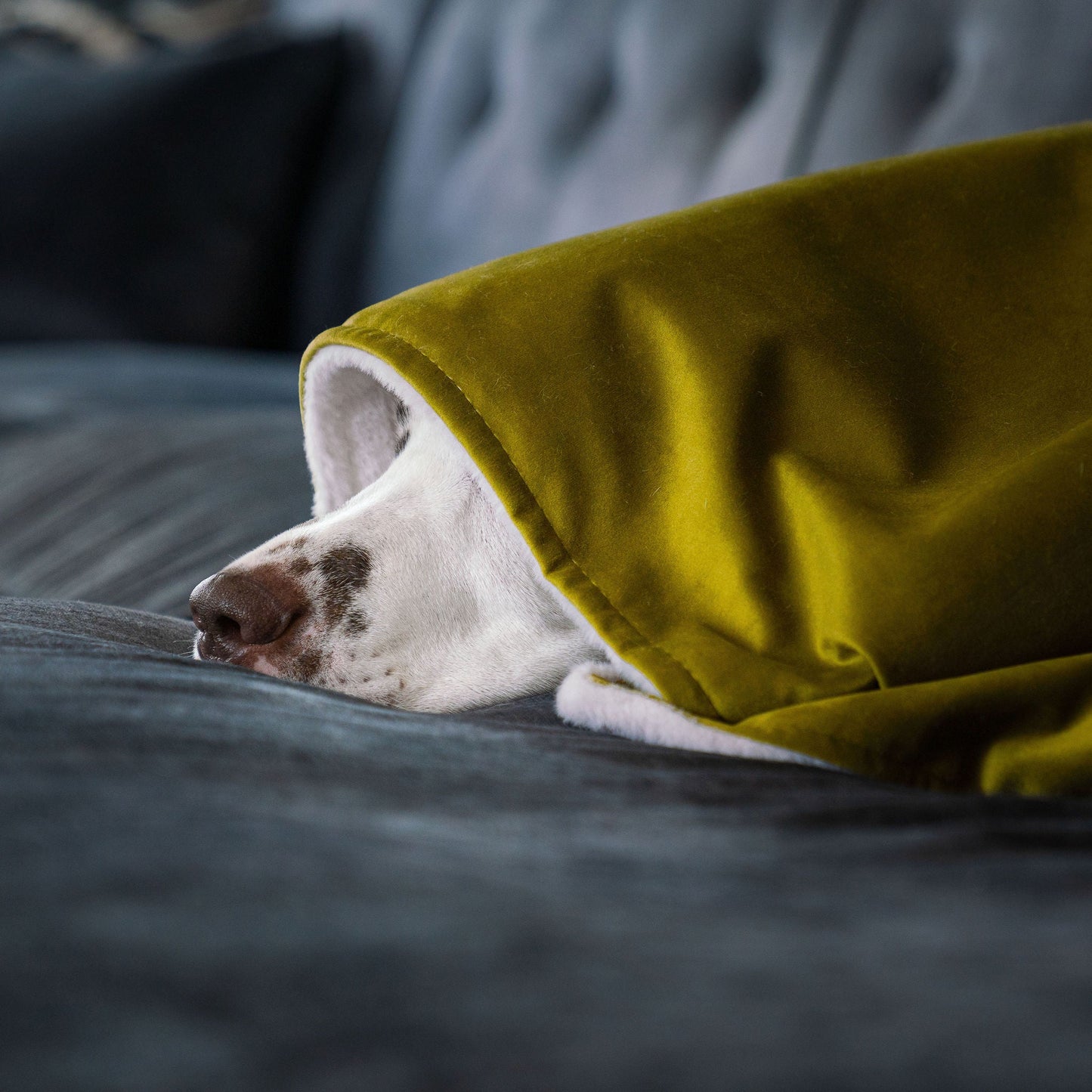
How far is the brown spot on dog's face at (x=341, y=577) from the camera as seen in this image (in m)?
0.87

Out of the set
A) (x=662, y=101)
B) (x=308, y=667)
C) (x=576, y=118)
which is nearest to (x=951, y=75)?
(x=662, y=101)

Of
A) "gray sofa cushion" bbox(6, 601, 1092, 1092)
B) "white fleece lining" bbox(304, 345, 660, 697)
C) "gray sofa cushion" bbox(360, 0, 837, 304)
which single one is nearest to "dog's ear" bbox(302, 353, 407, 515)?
"white fleece lining" bbox(304, 345, 660, 697)

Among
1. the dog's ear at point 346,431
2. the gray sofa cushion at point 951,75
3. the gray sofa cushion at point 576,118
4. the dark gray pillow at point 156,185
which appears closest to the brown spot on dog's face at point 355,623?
the dog's ear at point 346,431

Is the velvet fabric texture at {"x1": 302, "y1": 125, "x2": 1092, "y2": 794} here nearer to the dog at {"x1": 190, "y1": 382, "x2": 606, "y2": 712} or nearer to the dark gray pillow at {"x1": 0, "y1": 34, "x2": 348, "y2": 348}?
the dog at {"x1": 190, "y1": 382, "x2": 606, "y2": 712}

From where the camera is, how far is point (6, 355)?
2.53 metres

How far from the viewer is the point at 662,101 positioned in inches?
90.0

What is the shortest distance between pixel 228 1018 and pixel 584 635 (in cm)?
63

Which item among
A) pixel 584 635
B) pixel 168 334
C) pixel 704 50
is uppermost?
pixel 704 50

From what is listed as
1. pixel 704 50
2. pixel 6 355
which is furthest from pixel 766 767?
pixel 6 355

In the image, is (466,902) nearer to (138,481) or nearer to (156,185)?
(138,481)

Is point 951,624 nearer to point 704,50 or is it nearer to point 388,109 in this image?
point 704,50

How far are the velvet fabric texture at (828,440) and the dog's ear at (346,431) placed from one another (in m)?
0.12

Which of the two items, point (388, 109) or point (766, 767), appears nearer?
point (766, 767)

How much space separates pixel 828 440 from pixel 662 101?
1704 millimetres
